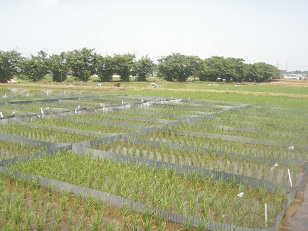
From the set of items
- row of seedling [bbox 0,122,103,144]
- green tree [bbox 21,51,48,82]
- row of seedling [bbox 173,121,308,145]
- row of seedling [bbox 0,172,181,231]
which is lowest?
row of seedling [bbox 0,172,181,231]

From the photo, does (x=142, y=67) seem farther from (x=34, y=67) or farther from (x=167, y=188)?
(x=167, y=188)

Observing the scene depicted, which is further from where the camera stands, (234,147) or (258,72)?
(258,72)

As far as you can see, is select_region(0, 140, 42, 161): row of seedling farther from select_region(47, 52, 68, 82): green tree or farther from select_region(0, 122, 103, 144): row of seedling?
select_region(47, 52, 68, 82): green tree

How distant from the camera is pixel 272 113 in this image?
13266 mm

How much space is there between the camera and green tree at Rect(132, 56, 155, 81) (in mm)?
38875

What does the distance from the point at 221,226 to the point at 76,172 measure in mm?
2514

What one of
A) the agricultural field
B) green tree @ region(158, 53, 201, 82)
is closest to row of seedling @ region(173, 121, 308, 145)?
the agricultural field

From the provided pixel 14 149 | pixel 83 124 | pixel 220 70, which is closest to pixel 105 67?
pixel 220 70

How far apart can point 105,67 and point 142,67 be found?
4747 millimetres

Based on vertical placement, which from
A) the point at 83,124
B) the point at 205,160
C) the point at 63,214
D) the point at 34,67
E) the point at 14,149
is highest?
the point at 34,67

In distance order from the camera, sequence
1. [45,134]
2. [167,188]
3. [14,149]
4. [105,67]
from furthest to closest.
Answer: [105,67] < [45,134] < [14,149] < [167,188]

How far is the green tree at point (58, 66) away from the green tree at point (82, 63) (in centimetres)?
59

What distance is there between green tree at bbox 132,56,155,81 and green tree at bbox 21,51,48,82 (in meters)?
10.6

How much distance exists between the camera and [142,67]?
128ft
